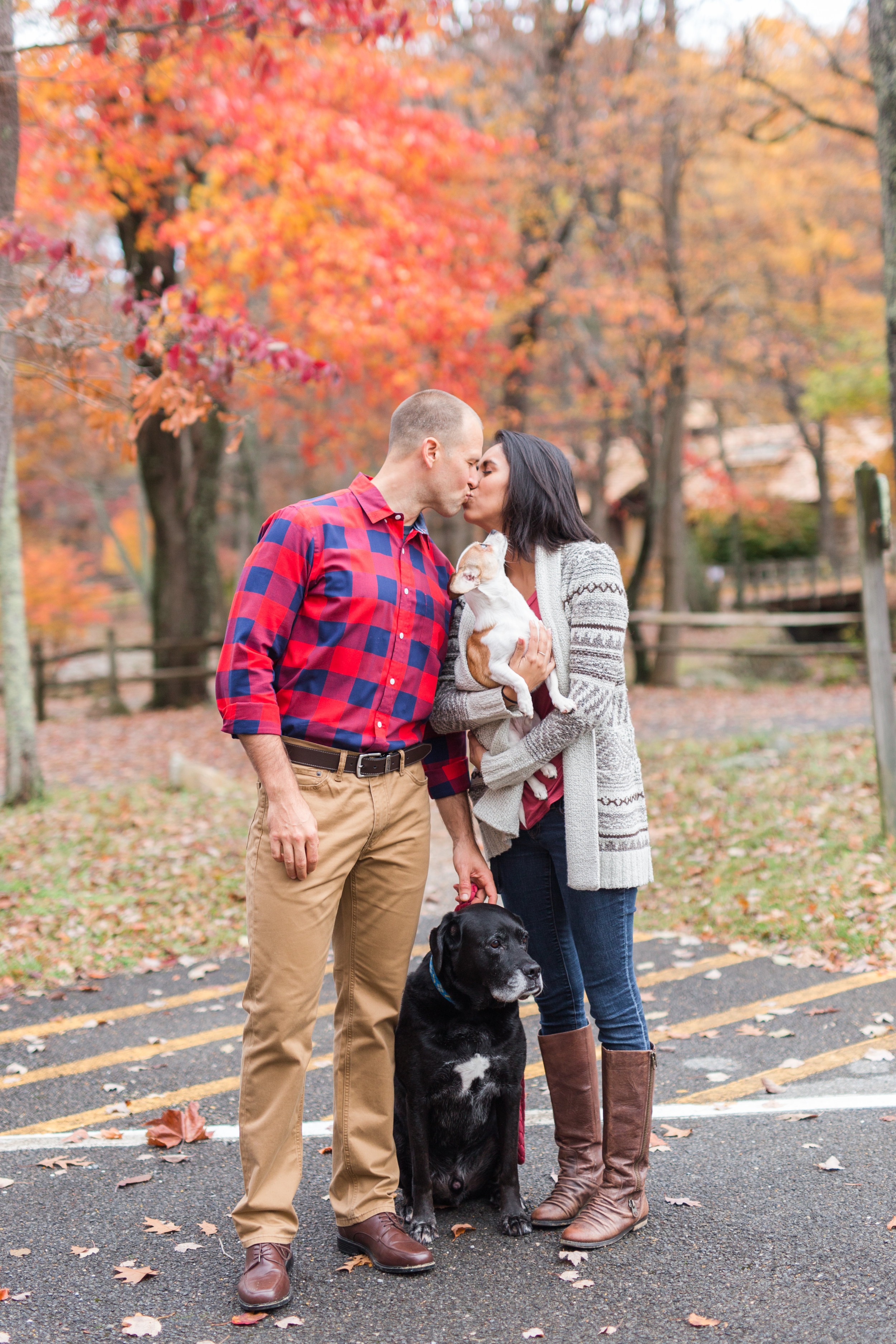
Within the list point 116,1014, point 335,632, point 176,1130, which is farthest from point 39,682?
point 335,632

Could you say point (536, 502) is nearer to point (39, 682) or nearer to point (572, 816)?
point (572, 816)

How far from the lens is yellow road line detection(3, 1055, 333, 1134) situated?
152 inches

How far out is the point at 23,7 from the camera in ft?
32.5

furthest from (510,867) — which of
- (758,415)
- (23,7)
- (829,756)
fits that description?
(758,415)

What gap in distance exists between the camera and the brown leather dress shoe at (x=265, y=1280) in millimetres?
2662

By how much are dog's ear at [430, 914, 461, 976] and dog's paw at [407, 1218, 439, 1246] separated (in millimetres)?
685

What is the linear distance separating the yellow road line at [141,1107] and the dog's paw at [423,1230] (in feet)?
2.85

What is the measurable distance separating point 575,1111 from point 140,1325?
1.25m

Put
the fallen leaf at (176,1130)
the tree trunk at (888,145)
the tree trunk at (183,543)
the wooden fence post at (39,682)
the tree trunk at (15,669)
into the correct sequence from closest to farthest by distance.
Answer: the fallen leaf at (176,1130) < the tree trunk at (888,145) < the tree trunk at (15,669) < the tree trunk at (183,543) < the wooden fence post at (39,682)

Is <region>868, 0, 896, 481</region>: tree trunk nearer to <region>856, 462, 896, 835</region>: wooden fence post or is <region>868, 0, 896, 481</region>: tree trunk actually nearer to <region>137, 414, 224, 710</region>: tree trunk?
<region>856, 462, 896, 835</region>: wooden fence post

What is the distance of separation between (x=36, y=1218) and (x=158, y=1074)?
1.16 m

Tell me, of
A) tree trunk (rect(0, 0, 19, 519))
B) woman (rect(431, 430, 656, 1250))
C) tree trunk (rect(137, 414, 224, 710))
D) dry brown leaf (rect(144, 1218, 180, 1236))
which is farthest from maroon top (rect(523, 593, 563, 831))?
tree trunk (rect(137, 414, 224, 710))

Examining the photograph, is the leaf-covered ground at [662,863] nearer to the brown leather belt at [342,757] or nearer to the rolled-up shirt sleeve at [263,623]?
the brown leather belt at [342,757]

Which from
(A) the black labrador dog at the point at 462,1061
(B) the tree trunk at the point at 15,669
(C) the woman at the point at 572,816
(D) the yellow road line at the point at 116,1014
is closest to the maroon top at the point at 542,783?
(C) the woman at the point at 572,816
